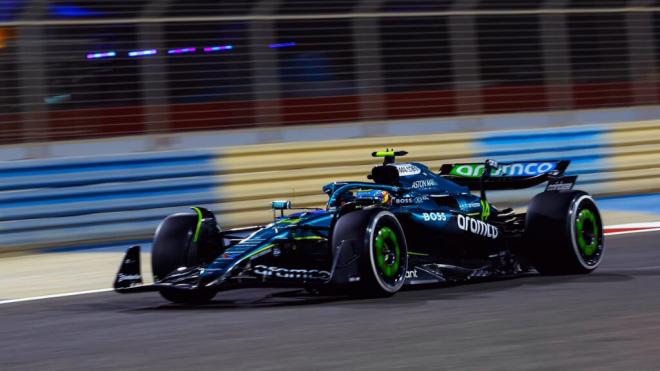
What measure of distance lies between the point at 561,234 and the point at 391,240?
1.47 meters

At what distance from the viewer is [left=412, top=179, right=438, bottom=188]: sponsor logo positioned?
8492 mm

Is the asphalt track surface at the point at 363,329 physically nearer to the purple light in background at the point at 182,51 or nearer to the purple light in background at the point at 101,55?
the purple light in background at the point at 101,55

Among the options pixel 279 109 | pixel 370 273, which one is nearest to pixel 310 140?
pixel 279 109

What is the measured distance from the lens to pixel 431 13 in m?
13.7

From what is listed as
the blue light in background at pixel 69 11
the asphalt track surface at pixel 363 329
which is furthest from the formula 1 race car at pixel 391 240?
the blue light in background at pixel 69 11

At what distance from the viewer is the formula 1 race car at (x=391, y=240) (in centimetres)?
743

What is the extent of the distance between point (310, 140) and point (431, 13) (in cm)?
204

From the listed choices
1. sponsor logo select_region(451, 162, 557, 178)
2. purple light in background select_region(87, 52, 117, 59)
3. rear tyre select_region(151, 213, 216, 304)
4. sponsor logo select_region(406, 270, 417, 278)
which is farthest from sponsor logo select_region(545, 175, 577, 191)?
purple light in background select_region(87, 52, 117, 59)

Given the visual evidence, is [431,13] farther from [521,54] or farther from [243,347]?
[243,347]

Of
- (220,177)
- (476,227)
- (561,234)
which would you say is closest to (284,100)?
(220,177)

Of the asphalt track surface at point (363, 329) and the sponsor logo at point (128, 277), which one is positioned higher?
the sponsor logo at point (128, 277)

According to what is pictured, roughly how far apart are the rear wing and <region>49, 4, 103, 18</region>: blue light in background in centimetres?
444

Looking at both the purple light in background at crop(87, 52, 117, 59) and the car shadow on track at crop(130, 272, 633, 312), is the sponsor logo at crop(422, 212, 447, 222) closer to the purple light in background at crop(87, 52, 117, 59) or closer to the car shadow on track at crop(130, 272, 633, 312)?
the car shadow on track at crop(130, 272, 633, 312)

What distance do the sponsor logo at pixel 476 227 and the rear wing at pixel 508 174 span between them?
0.57 metres
